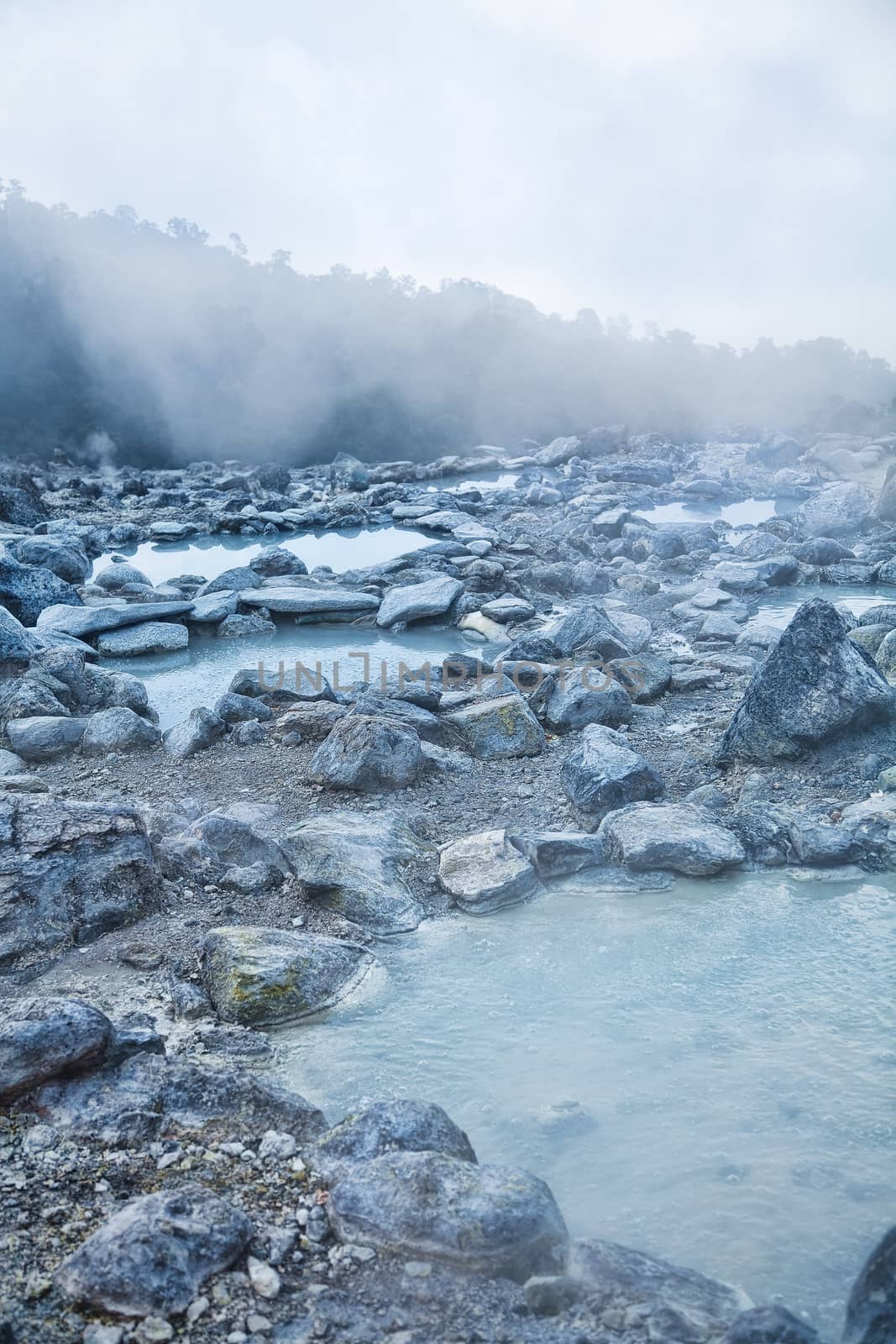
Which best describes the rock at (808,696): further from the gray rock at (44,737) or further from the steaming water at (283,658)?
the gray rock at (44,737)

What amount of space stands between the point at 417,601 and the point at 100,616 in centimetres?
230

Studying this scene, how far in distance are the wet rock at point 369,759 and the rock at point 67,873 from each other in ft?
3.10

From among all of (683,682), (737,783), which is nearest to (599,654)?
(683,682)

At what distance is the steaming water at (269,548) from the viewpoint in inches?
389

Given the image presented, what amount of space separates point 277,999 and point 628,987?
0.92m

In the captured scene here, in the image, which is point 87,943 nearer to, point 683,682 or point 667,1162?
point 667,1162

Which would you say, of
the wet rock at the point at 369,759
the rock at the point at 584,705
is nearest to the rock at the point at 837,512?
the rock at the point at 584,705

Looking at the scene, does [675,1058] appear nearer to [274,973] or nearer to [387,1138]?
[387,1138]

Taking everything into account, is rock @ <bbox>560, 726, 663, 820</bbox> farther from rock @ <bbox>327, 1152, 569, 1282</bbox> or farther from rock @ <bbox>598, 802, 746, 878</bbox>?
rock @ <bbox>327, 1152, 569, 1282</bbox>

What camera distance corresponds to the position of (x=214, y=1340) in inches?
57.8

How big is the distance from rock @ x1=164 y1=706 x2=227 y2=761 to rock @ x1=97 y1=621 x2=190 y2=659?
233 cm

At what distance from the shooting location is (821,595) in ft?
25.9

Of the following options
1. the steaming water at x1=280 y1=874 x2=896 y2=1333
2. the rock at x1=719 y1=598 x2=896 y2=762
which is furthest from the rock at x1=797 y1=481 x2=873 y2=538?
the steaming water at x1=280 y1=874 x2=896 y2=1333

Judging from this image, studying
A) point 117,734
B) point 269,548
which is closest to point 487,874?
point 117,734
